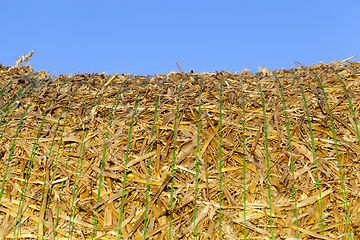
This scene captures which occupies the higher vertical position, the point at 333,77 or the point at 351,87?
the point at 333,77

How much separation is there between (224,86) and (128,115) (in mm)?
1300

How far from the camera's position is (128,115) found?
3.26 meters

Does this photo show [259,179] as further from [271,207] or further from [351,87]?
[351,87]

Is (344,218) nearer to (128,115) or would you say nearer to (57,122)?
(128,115)

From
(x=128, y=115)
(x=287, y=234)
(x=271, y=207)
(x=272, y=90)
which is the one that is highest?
(x=272, y=90)

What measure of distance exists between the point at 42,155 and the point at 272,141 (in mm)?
2459

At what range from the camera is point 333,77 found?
382cm

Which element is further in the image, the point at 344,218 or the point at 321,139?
the point at 321,139

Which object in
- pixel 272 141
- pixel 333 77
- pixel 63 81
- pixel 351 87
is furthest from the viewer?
pixel 63 81

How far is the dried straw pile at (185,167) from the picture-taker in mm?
2842

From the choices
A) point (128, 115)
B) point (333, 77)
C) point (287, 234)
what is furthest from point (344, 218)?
point (128, 115)

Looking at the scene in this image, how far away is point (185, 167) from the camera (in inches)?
115

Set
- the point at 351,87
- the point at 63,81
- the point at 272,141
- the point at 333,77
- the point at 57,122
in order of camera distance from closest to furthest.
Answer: the point at 272,141
the point at 57,122
the point at 351,87
the point at 333,77
the point at 63,81

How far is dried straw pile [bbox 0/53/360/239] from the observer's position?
9.32 ft
